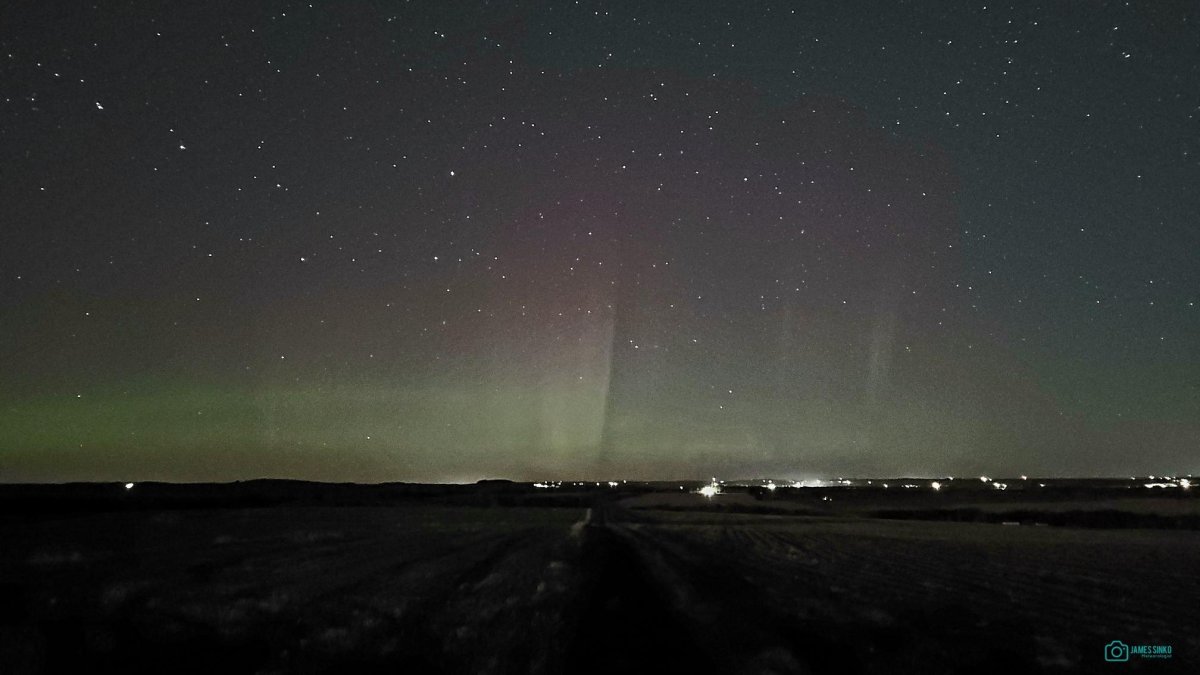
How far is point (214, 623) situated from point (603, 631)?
6498 mm

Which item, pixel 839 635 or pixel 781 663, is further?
pixel 839 635

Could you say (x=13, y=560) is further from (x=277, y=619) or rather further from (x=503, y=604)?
(x=503, y=604)

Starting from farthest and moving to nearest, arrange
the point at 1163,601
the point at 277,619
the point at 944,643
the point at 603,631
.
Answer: the point at 1163,601, the point at 277,619, the point at 603,631, the point at 944,643

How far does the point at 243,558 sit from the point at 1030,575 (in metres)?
21.9

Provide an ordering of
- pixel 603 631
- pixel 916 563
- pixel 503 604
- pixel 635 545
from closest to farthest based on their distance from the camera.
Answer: pixel 603 631, pixel 503 604, pixel 916 563, pixel 635 545

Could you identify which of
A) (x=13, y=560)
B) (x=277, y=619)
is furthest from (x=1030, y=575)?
(x=13, y=560)

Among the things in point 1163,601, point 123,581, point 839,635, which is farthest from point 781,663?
point 123,581

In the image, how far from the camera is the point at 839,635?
12.2m

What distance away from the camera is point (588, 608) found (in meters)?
14.6

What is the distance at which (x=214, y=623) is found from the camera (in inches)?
513

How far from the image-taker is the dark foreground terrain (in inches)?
422

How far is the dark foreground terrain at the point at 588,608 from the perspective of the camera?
35.1 feet

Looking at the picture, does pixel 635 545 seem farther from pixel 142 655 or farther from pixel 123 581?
pixel 142 655

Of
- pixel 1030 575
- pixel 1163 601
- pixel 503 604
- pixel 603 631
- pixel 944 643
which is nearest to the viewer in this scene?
pixel 944 643
